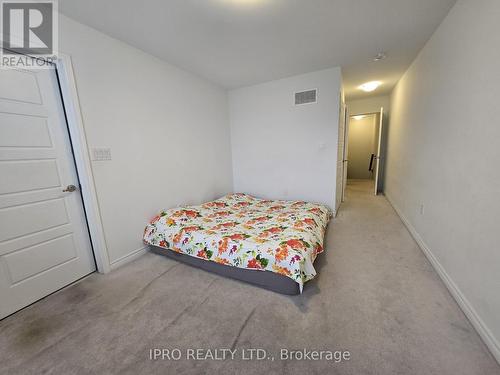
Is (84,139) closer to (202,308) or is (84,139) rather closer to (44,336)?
(44,336)

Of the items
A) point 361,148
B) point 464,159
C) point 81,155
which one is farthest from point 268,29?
point 361,148

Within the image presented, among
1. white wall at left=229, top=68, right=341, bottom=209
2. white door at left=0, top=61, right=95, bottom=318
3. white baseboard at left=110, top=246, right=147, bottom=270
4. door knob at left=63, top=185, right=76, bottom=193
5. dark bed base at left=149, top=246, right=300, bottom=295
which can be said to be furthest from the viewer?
white wall at left=229, top=68, right=341, bottom=209

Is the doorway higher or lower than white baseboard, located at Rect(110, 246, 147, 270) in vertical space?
higher

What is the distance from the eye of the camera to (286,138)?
3379mm

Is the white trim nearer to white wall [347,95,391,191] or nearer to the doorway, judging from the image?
white wall [347,95,391,191]

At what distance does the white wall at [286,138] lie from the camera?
9.89 ft

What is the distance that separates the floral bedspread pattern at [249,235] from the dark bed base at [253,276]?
→ 61mm

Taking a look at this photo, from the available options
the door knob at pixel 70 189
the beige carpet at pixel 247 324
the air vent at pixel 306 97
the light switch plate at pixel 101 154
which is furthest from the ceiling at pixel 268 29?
the beige carpet at pixel 247 324

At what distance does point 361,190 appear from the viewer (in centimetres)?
518

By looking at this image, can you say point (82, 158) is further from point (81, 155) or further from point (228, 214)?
point (228, 214)

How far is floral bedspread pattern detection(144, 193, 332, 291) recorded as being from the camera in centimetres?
158

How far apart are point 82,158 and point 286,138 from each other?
9.00 feet

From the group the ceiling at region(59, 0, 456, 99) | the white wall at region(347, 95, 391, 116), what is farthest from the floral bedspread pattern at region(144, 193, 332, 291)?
the white wall at region(347, 95, 391, 116)

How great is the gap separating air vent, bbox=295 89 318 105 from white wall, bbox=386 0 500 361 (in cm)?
130
